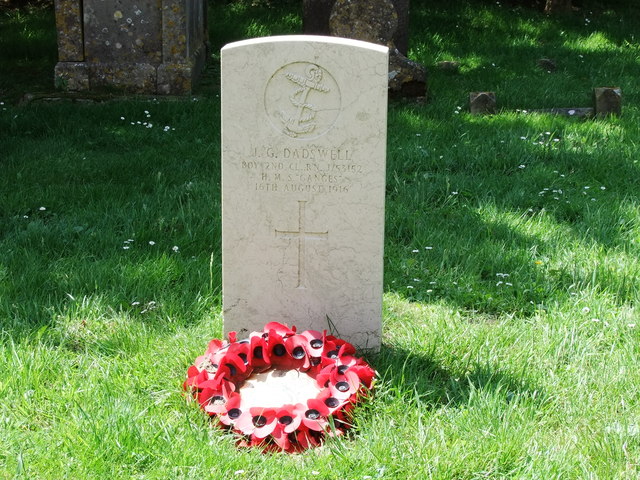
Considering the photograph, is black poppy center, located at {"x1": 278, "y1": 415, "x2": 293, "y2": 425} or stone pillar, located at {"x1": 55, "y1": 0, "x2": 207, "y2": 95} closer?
black poppy center, located at {"x1": 278, "y1": 415, "x2": 293, "y2": 425}

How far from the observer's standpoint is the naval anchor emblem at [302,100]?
339cm

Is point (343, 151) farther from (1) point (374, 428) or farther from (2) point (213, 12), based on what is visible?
(2) point (213, 12)

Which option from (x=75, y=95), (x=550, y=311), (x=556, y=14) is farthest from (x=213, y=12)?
(x=550, y=311)

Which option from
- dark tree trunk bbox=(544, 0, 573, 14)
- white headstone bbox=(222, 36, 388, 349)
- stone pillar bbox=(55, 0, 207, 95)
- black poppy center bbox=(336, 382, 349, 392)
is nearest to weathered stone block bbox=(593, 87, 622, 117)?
stone pillar bbox=(55, 0, 207, 95)

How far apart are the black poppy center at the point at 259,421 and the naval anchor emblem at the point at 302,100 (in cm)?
115

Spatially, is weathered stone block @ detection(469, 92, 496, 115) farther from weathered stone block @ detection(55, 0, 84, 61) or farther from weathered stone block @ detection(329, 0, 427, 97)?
weathered stone block @ detection(55, 0, 84, 61)

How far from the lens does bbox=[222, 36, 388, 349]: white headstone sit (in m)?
3.39

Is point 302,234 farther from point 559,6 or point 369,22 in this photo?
point 559,6

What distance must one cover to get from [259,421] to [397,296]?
1.35m

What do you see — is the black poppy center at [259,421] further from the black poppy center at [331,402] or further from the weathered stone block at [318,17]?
the weathered stone block at [318,17]

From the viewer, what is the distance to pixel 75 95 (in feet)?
A: 26.9

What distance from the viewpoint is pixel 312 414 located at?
317 centimetres

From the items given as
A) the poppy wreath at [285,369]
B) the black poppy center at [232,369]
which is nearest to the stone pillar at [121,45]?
the poppy wreath at [285,369]

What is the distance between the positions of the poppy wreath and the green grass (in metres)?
0.09
